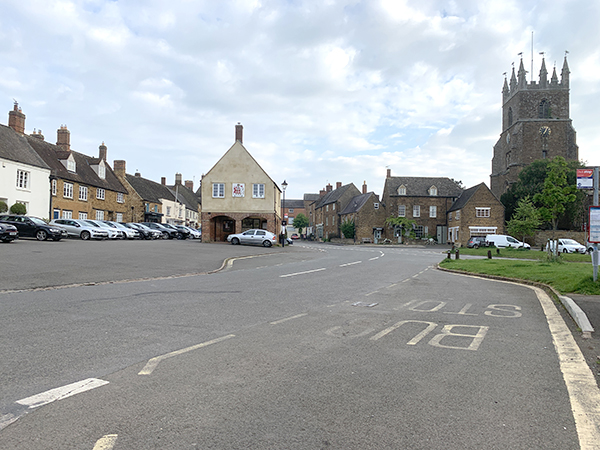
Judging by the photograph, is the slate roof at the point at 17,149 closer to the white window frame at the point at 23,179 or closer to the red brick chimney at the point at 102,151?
the white window frame at the point at 23,179

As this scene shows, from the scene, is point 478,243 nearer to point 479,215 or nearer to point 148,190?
point 479,215

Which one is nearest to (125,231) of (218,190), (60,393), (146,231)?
(146,231)

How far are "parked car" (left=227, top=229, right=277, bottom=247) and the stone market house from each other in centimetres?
359

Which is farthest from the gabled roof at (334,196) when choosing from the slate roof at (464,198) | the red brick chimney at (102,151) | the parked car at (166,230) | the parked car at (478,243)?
the red brick chimney at (102,151)

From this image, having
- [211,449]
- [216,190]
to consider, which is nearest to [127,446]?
[211,449]

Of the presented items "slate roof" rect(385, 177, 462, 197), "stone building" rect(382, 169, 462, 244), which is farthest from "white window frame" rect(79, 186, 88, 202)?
"slate roof" rect(385, 177, 462, 197)

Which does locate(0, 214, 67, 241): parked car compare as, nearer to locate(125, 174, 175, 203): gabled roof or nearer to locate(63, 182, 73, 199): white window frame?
locate(63, 182, 73, 199): white window frame

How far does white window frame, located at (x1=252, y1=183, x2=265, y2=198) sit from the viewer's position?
4403 centimetres

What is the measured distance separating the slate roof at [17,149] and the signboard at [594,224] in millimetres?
40226

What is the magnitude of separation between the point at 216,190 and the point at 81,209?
1493 centimetres

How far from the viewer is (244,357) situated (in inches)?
211

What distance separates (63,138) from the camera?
155ft

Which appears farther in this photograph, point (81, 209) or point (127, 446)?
point (81, 209)

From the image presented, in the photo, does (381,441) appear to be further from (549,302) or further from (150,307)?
(549,302)
